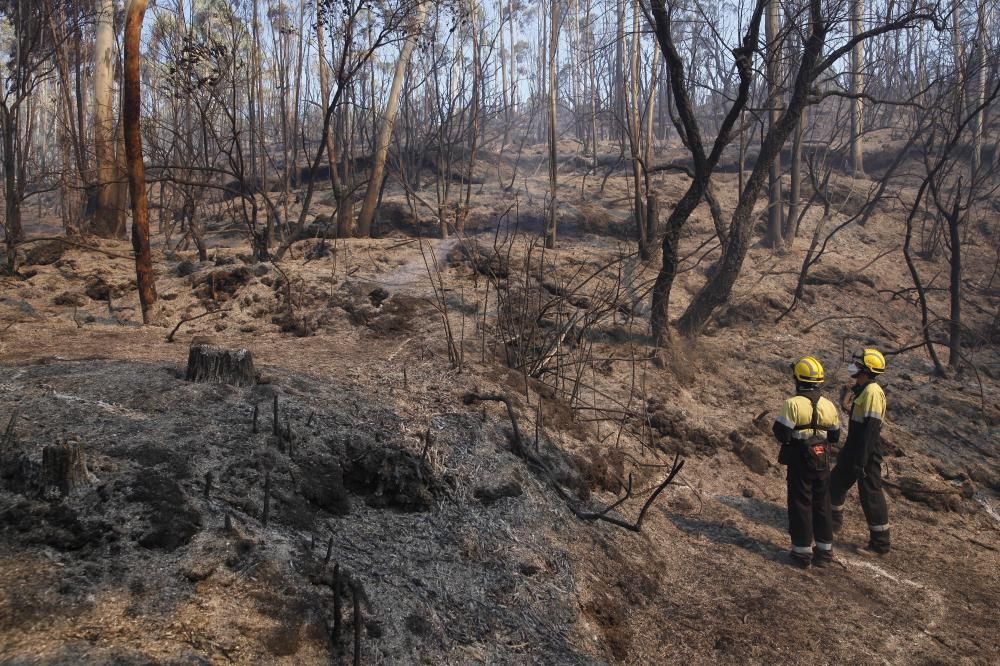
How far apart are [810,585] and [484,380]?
2808mm

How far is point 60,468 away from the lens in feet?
9.41

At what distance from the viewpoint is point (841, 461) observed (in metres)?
5.40

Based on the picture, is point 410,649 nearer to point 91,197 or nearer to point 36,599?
point 36,599

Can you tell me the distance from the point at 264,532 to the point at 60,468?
0.86 m

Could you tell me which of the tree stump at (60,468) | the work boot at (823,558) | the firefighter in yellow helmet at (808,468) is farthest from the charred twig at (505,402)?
the tree stump at (60,468)

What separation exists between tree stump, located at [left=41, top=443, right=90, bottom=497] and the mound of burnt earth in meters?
0.06

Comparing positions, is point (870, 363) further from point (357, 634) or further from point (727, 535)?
point (357, 634)

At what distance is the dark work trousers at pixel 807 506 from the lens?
479 cm

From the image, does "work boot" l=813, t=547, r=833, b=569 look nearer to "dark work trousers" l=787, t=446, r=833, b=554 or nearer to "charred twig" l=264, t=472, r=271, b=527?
"dark work trousers" l=787, t=446, r=833, b=554

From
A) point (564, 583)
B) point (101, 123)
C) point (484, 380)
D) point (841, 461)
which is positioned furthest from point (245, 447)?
point (101, 123)

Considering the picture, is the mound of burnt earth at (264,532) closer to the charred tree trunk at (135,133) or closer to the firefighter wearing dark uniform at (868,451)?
the charred tree trunk at (135,133)

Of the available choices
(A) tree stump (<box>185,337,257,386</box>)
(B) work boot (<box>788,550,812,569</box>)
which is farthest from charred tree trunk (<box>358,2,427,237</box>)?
(B) work boot (<box>788,550,812,569</box>)

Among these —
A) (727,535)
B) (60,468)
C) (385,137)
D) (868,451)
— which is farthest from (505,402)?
(385,137)

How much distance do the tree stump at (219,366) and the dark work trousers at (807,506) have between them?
3.79m
